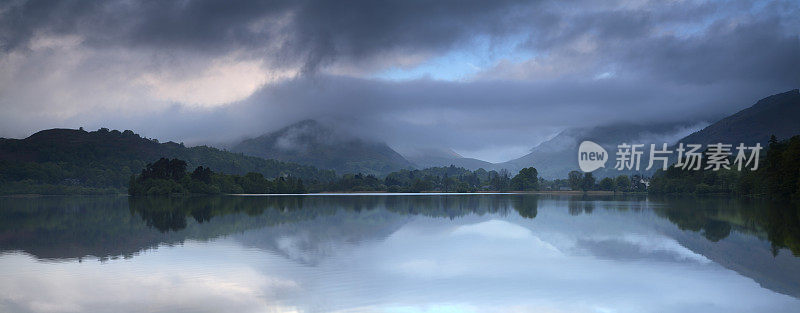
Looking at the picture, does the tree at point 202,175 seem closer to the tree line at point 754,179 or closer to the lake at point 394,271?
the tree line at point 754,179

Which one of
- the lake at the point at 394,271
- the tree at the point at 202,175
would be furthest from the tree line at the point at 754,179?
the tree at the point at 202,175

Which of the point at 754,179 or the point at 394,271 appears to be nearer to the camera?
the point at 394,271

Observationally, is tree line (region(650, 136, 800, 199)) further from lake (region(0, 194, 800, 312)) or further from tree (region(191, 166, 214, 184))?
tree (region(191, 166, 214, 184))

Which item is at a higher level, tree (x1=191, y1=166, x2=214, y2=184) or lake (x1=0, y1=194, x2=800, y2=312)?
tree (x1=191, y1=166, x2=214, y2=184)

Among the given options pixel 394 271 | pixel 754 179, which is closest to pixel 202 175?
pixel 754 179

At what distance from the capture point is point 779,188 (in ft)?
296

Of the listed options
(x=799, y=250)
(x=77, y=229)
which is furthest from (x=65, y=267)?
(x=799, y=250)

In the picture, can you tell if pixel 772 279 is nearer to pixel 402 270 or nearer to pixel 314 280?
pixel 402 270

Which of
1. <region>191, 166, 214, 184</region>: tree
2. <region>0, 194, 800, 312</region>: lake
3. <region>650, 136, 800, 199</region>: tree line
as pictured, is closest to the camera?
<region>0, 194, 800, 312</region>: lake

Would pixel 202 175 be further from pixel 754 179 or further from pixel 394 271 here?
pixel 394 271

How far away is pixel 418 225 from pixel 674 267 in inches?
898

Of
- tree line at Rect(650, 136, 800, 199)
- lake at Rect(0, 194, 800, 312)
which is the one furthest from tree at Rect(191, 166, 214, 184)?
lake at Rect(0, 194, 800, 312)

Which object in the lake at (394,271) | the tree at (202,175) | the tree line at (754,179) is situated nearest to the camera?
the lake at (394,271)

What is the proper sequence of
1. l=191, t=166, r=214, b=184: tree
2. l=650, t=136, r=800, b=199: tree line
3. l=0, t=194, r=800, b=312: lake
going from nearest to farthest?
l=0, t=194, r=800, b=312: lake
l=650, t=136, r=800, b=199: tree line
l=191, t=166, r=214, b=184: tree
